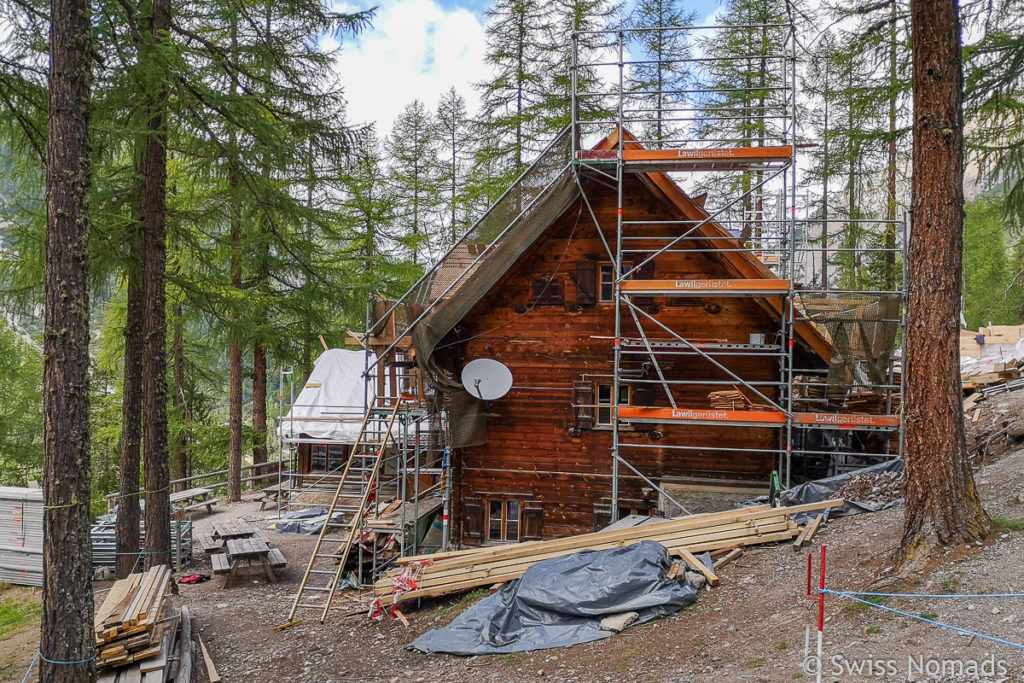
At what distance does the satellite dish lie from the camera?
44.5 feet

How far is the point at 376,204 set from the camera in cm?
2655

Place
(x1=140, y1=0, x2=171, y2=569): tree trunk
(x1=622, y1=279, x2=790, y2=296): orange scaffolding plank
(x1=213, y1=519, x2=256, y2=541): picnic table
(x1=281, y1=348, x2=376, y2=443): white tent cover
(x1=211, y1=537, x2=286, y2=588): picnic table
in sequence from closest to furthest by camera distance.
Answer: (x1=622, y1=279, x2=790, y2=296): orange scaffolding plank < (x1=140, y1=0, x2=171, y2=569): tree trunk < (x1=211, y1=537, x2=286, y2=588): picnic table < (x1=213, y1=519, x2=256, y2=541): picnic table < (x1=281, y1=348, x2=376, y2=443): white tent cover

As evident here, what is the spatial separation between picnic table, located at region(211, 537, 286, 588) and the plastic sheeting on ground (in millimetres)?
3769

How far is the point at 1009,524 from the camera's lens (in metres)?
7.62

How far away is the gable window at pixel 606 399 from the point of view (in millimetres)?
14172

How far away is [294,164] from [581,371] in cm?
683

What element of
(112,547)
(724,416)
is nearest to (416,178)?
(112,547)

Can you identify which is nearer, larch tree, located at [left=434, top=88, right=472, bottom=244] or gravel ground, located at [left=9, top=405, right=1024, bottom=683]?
gravel ground, located at [left=9, top=405, right=1024, bottom=683]

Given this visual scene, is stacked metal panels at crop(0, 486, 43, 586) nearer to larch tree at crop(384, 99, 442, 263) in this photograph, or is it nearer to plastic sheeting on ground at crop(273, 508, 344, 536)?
plastic sheeting on ground at crop(273, 508, 344, 536)

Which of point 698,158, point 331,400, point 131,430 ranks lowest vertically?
point 331,400

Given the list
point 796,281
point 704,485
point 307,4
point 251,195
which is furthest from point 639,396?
point 307,4

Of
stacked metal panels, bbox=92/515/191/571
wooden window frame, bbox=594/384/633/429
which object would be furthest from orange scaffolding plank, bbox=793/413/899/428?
stacked metal panels, bbox=92/515/191/571

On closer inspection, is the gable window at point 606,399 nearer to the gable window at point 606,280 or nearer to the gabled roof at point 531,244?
the gable window at point 606,280

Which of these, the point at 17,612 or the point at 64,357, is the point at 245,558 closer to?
the point at 17,612
